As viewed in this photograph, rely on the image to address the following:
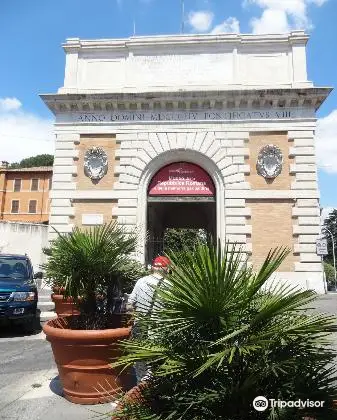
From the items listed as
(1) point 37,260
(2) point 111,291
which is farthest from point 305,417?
(1) point 37,260

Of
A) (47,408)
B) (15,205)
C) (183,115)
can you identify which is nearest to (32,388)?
(47,408)

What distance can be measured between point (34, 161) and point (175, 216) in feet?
168

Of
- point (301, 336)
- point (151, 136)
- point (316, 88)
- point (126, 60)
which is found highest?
point (126, 60)

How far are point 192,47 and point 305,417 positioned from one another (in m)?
17.5

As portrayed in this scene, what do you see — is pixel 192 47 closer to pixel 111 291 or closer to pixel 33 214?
pixel 111 291

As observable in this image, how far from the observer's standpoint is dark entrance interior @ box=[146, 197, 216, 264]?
17.6 metres

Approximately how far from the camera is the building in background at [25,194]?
168 feet

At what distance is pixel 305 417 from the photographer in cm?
237

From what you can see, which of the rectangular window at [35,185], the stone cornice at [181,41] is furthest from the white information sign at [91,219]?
the rectangular window at [35,185]

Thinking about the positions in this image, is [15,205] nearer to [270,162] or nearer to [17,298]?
[270,162]

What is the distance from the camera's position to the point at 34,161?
6894 centimetres

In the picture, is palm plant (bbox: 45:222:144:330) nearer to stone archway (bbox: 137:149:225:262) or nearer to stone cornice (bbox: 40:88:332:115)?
stone archway (bbox: 137:149:225:262)

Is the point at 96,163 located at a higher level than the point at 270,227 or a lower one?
higher

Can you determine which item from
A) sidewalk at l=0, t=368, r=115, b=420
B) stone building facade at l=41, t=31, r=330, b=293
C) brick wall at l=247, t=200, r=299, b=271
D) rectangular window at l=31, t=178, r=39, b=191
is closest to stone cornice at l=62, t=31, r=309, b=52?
stone building facade at l=41, t=31, r=330, b=293
